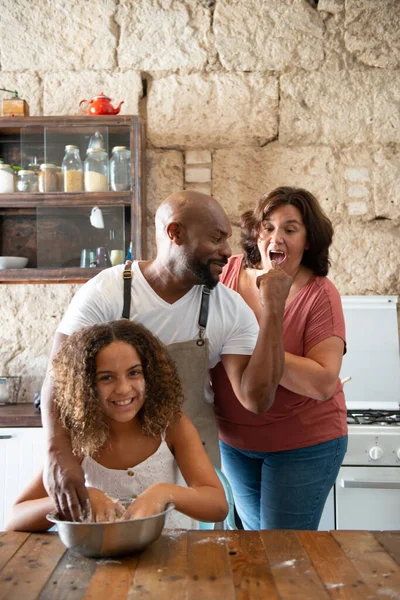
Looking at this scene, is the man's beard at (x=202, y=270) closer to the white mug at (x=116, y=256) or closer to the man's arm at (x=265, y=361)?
the man's arm at (x=265, y=361)

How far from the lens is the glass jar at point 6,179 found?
3.02 meters

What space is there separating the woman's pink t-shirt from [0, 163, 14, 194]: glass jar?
65.1 inches

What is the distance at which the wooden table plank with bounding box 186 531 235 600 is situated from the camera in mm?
1029

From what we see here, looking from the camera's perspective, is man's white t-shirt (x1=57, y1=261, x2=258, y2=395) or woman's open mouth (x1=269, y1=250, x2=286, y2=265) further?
woman's open mouth (x1=269, y1=250, x2=286, y2=265)

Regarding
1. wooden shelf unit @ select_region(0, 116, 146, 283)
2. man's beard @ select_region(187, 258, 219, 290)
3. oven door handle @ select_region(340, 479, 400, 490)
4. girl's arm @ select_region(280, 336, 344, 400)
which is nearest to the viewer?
man's beard @ select_region(187, 258, 219, 290)

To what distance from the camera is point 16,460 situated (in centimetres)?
272

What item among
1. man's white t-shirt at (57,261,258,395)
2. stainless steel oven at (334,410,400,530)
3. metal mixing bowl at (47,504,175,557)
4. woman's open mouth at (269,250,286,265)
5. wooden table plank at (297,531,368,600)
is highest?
woman's open mouth at (269,250,286,265)

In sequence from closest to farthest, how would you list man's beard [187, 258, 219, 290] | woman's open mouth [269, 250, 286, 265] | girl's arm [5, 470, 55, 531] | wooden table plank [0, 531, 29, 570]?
1. wooden table plank [0, 531, 29, 570]
2. girl's arm [5, 470, 55, 531]
3. man's beard [187, 258, 219, 290]
4. woman's open mouth [269, 250, 286, 265]

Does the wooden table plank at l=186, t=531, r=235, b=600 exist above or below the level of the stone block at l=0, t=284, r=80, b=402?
below

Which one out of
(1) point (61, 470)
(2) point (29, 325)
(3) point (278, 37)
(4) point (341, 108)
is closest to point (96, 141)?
(2) point (29, 325)

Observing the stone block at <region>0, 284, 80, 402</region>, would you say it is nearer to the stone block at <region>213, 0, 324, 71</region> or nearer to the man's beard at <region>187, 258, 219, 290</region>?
the stone block at <region>213, 0, 324, 71</region>

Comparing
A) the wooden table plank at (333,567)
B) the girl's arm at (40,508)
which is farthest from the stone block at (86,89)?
the wooden table plank at (333,567)

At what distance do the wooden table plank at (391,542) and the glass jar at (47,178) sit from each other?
2.23m

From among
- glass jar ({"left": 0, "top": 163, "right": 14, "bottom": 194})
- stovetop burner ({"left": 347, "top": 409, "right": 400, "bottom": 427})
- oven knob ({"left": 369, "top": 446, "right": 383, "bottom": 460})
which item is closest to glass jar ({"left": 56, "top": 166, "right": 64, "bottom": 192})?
glass jar ({"left": 0, "top": 163, "right": 14, "bottom": 194})
